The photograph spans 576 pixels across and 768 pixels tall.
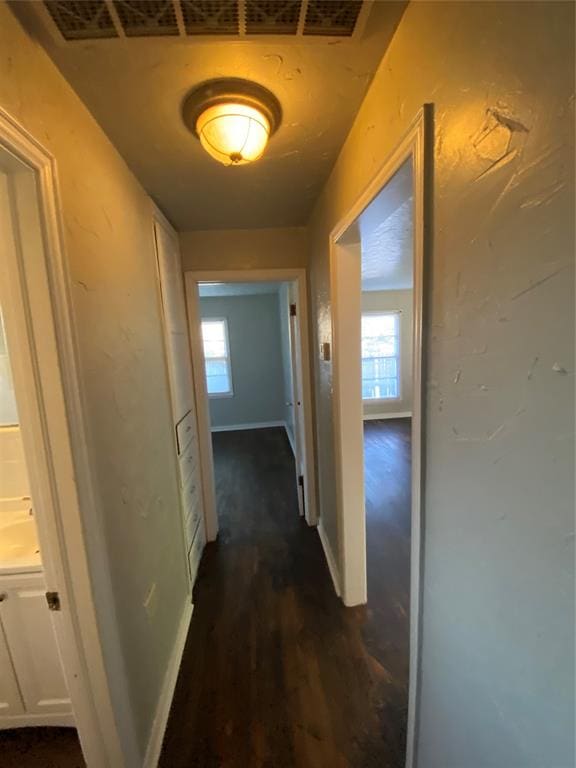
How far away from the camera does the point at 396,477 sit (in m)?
3.53

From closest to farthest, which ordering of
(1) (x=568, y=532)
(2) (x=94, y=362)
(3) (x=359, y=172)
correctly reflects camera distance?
(1) (x=568, y=532)
(2) (x=94, y=362)
(3) (x=359, y=172)

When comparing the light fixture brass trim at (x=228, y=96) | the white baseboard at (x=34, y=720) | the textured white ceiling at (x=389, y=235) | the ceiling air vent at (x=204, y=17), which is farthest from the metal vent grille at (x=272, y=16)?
the white baseboard at (x=34, y=720)

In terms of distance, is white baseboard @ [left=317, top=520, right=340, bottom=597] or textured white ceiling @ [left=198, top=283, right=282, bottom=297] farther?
textured white ceiling @ [left=198, top=283, right=282, bottom=297]

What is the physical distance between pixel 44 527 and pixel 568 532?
118 centimetres

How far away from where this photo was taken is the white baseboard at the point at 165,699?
1228 mm

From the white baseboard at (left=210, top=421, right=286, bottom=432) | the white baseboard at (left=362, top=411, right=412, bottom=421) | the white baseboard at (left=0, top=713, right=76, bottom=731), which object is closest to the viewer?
the white baseboard at (left=0, top=713, right=76, bottom=731)

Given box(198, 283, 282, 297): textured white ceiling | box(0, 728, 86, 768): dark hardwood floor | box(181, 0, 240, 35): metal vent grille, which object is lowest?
box(0, 728, 86, 768): dark hardwood floor

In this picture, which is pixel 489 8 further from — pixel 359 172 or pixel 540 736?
pixel 540 736

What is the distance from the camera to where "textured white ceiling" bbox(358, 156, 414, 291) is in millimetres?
996

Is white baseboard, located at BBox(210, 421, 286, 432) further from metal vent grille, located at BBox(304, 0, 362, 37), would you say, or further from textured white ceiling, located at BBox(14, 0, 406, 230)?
metal vent grille, located at BBox(304, 0, 362, 37)

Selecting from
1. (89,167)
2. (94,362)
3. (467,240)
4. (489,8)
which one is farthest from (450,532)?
(89,167)

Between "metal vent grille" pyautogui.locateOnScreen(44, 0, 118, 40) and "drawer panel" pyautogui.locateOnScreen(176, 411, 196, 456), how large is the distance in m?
1.61

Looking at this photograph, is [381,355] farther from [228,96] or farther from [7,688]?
[7,688]

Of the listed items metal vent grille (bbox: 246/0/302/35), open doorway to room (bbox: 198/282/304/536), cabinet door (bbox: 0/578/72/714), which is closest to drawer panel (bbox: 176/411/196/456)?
cabinet door (bbox: 0/578/72/714)
